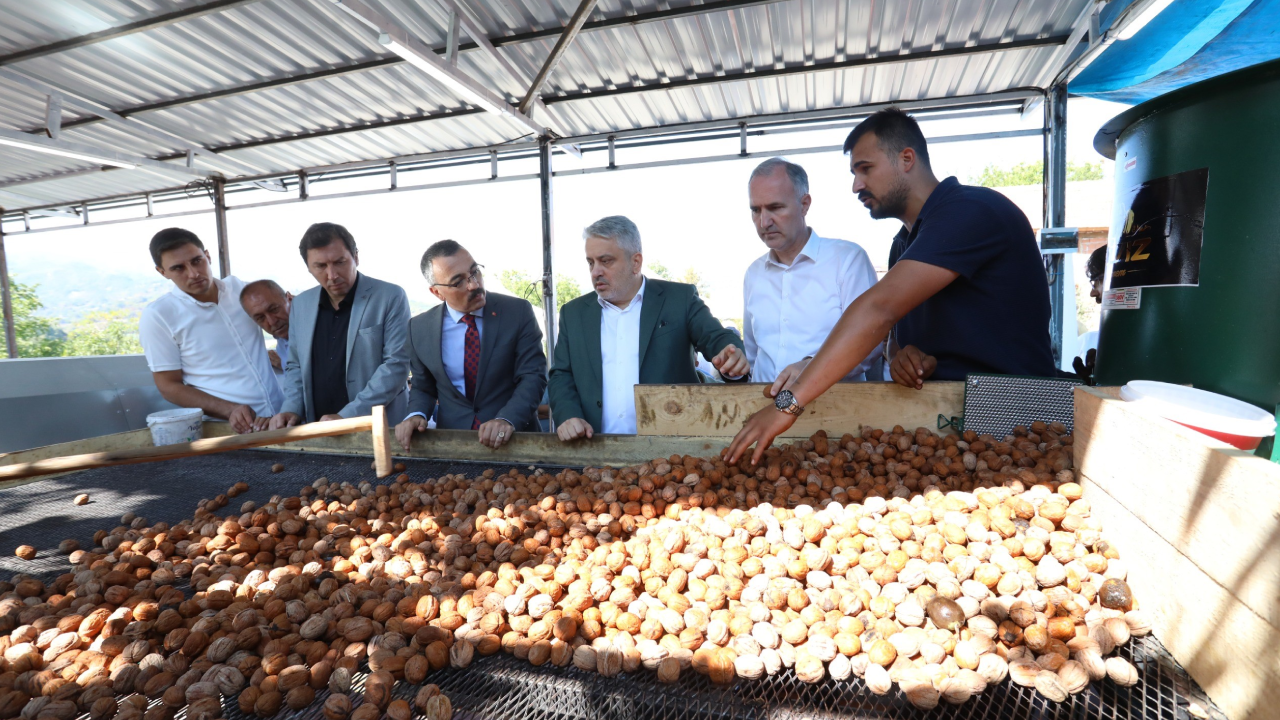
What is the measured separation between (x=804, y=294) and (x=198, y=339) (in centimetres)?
312

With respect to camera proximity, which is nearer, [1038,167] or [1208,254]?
[1208,254]

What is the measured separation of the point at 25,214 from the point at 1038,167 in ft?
128

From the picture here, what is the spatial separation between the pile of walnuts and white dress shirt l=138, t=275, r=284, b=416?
5.19ft

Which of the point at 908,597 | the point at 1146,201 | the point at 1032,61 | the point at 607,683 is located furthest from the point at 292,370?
the point at 1032,61

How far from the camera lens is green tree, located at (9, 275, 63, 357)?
13.5m

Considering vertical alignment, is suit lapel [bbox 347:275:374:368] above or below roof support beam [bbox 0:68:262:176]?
below

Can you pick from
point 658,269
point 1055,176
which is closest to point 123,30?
point 1055,176

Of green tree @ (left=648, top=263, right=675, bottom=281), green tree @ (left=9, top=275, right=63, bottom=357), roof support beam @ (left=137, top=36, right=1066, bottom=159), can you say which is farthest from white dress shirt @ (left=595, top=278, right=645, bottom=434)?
green tree @ (left=648, top=263, right=675, bottom=281)

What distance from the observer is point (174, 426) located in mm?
2457

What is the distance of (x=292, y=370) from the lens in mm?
3000

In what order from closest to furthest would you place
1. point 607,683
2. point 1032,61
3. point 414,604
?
point 607,683
point 414,604
point 1032,61

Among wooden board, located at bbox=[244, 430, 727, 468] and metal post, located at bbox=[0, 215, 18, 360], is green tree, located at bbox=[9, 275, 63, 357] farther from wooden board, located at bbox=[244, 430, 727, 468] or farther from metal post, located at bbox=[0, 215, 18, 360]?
wooden board, located at bbox=[244, 430, 727, 468]

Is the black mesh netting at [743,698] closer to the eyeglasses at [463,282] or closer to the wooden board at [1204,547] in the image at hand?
the wooden board at [1204,547]

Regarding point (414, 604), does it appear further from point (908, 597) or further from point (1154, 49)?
point (1154, 49)
